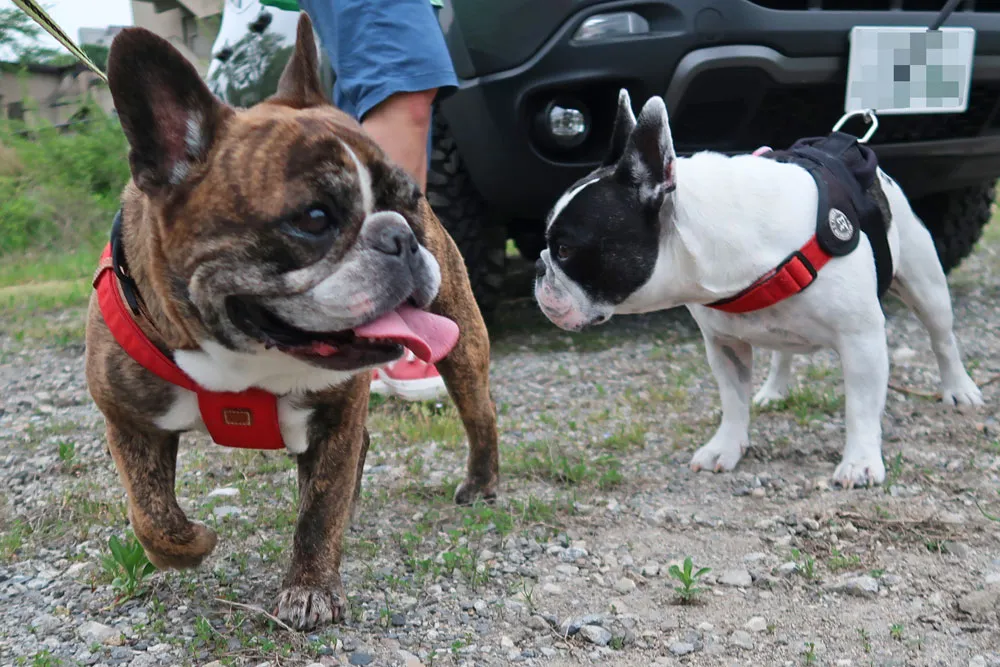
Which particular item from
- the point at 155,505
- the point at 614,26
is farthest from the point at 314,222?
the point at 614,26

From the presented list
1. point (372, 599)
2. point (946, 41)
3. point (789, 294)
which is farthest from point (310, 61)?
point (946, 41)

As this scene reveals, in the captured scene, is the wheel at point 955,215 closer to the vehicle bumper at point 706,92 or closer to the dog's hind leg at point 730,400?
the vehicle bumper at point 706,92

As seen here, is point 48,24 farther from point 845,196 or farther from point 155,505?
point 845,196

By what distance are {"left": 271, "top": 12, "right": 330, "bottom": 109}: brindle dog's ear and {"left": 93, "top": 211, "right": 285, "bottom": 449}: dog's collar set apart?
455 mm

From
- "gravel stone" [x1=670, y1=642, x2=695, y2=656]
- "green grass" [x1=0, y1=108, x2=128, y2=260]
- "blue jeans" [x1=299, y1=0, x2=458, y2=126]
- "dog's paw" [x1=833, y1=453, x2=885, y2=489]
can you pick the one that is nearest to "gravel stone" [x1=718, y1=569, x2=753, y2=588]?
"gravel stone" [x1=670, y1=642, x2=695, y2=656]

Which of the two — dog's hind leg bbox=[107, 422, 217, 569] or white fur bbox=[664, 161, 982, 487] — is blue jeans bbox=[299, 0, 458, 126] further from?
dog's hind leg bbox=[107, 422, 217, 569]

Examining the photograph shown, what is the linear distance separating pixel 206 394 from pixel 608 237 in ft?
4.10

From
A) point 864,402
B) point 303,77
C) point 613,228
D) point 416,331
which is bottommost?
point 864,402

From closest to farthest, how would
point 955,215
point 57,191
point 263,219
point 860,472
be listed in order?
point 263,219
point 860,472
point 955,215
point 57,191

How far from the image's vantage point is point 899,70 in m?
3.71

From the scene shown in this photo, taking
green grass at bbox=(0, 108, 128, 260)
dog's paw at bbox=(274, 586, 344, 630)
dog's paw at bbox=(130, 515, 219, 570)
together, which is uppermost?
dog's paw at bbox=(130, 515, 219, 570)

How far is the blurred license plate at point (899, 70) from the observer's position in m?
3.70

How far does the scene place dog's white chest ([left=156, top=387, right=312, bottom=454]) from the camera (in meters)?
2.19

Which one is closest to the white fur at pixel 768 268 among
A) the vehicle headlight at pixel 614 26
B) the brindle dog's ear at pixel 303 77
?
the vehicle headlight at pixel 614 26
